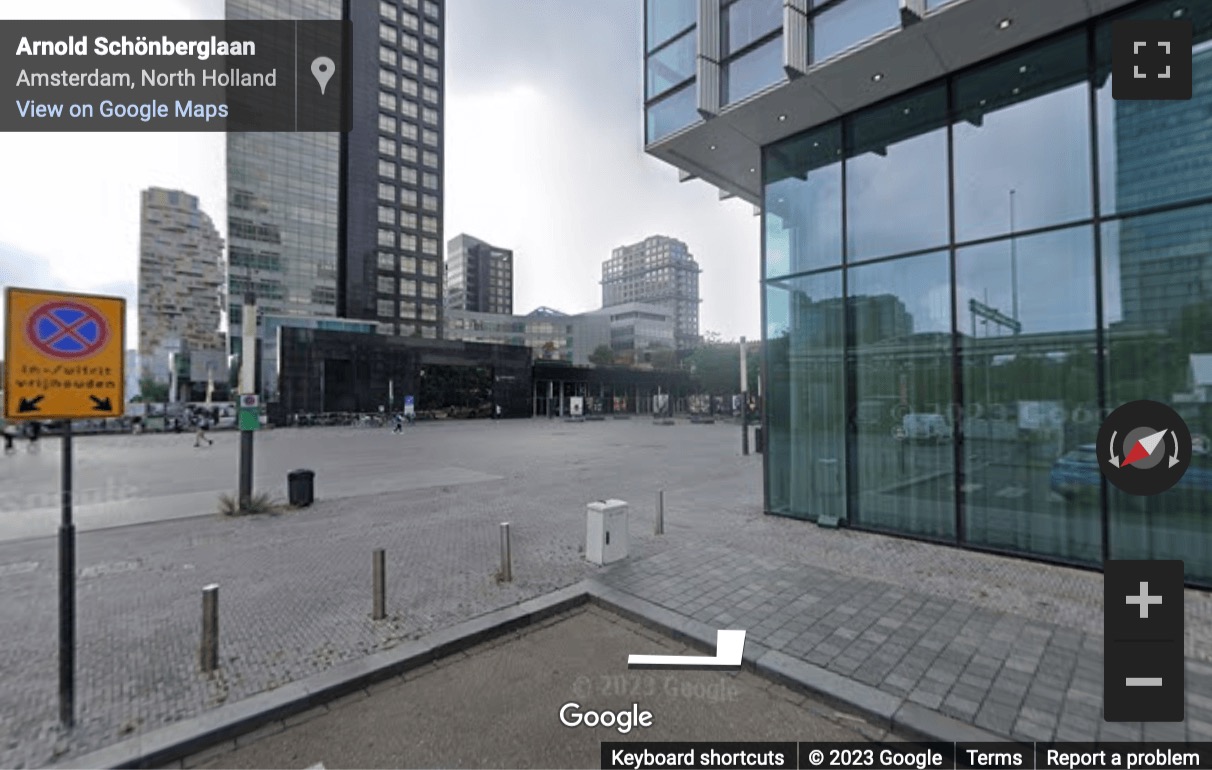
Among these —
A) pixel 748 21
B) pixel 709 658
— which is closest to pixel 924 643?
pixel 709 658

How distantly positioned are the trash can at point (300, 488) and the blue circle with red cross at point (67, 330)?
8048 millimetres

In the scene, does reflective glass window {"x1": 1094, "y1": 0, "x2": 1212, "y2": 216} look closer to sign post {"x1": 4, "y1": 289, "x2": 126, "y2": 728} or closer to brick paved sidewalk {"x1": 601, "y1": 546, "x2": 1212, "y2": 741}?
brick paved sidewalk {"x1": 601, "y1": 546, "x2": 1212, "y2": 741}

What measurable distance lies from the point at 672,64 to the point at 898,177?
4.71 meters

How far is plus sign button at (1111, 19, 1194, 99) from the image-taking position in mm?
6070

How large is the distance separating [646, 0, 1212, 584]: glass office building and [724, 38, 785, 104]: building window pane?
185 mm

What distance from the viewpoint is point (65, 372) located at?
12.3ft

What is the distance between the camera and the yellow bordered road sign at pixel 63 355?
357 centimetres

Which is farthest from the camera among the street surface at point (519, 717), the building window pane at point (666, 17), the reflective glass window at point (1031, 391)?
the building window pane at point (666, 17)

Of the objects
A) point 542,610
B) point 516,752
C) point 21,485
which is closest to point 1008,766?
point 516,752

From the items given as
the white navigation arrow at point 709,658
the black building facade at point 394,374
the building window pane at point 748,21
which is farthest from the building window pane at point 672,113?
the black building facade at point 394,374

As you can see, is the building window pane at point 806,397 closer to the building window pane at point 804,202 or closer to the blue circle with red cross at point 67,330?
the building window pane at point 804,202

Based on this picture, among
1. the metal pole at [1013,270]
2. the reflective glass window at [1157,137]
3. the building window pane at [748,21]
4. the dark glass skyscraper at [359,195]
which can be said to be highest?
the dark glass skyscraper at [359,195]

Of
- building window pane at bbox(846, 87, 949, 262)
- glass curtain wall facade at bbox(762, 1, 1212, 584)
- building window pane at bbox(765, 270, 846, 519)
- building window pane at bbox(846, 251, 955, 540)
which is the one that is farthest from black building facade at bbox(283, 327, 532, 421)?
building window pane at bbox(846, 87, 949, 262)

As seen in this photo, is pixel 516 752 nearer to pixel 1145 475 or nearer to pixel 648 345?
pixel 1145 475
